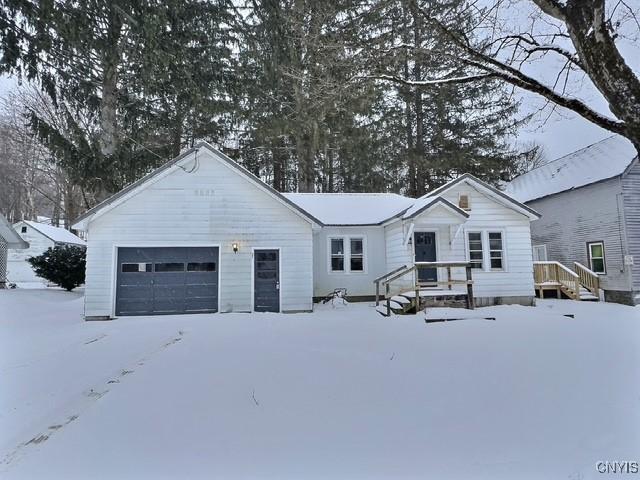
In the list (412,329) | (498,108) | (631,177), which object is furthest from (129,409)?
(498,108)

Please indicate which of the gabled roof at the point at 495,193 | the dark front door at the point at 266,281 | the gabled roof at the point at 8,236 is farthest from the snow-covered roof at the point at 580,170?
the gabled roof at the point at 8,236

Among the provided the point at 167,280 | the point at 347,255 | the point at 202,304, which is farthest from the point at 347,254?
the point at 167,280

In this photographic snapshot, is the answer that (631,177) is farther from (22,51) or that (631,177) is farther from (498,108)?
(22,51)

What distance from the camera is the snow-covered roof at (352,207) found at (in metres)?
15.7

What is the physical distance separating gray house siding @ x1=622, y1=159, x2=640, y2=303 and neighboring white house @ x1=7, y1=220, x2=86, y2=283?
32.0 m

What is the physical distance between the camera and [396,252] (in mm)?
14352

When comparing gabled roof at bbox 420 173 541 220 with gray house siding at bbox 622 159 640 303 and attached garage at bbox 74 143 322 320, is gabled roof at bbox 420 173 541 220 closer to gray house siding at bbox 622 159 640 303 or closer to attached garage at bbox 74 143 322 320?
gray house siding at bbox 622 159 640 303

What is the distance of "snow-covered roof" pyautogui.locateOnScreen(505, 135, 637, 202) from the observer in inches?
602

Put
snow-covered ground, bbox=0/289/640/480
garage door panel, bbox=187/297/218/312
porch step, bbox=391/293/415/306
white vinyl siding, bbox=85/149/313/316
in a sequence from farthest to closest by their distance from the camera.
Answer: garage door panel, bbox=187/297/218/312 < white vinyl siding, bbox=85/149/313/316 < porch step, bbox=391/293/415/306 < snow-covered ground, bbox=0/289/640/480

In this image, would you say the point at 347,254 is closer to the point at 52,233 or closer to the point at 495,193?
the point at 495,193

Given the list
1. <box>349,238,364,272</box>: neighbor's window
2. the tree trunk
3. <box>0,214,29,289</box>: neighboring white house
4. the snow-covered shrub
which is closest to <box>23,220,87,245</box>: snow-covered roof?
<box>0,214,29,289</box>: neighboring white house

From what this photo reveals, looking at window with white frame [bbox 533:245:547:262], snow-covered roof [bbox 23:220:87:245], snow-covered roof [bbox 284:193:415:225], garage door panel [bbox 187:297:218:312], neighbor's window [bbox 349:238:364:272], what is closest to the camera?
garage door panel [bbox 187:297:218:312]

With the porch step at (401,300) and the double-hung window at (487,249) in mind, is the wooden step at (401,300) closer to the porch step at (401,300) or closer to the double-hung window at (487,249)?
the porch step at (401,300)

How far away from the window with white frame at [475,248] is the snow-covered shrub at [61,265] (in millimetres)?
18256
